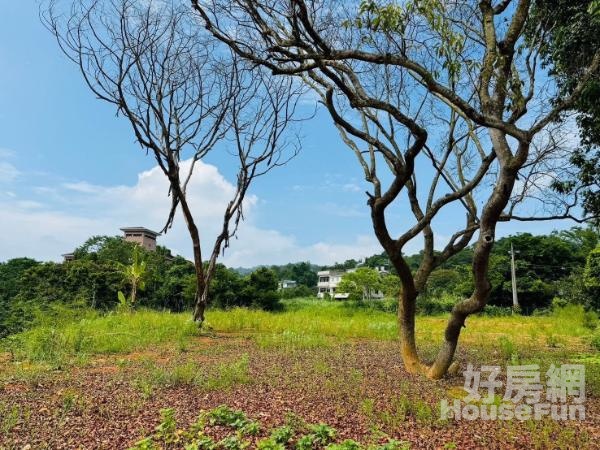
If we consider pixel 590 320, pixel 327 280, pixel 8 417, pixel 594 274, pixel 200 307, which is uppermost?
pixel 327 280

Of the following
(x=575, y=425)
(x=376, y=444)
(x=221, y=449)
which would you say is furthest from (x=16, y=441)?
(x=575, y=425)

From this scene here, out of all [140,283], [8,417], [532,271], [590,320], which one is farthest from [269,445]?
[532,271]

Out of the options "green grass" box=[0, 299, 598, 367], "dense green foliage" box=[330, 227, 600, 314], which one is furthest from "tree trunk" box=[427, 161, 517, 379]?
"dense green foliage" box=[330, 227, 600, 314]

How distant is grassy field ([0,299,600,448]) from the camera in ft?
10.5

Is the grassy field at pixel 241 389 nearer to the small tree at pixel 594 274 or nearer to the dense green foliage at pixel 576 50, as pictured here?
the dense green foliage at pixel 576 50

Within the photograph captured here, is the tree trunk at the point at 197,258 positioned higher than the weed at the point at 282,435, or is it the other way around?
the tree trunk at the point at 197,258

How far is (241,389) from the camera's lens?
14.3 ft

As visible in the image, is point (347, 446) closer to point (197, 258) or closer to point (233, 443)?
point (233, 443)

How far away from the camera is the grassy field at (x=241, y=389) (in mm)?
3203

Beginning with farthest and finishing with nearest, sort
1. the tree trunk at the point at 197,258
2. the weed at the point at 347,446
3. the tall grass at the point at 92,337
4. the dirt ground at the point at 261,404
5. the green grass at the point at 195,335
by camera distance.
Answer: the tree trunk at the point at 197,258
the green grass at the point at 195,335
the tall grass at the point at 92,337
the dirt ground at the point at 261,404
the weed at the point at 347,446

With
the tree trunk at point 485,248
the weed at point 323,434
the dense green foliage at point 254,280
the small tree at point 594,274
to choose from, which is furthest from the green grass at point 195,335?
the dense green foliage at point 254,280

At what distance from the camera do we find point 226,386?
443cm

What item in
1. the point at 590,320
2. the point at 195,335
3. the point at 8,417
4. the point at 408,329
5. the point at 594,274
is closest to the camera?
the point at 8,417

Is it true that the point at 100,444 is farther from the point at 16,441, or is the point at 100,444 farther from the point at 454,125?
the point at 454,125
